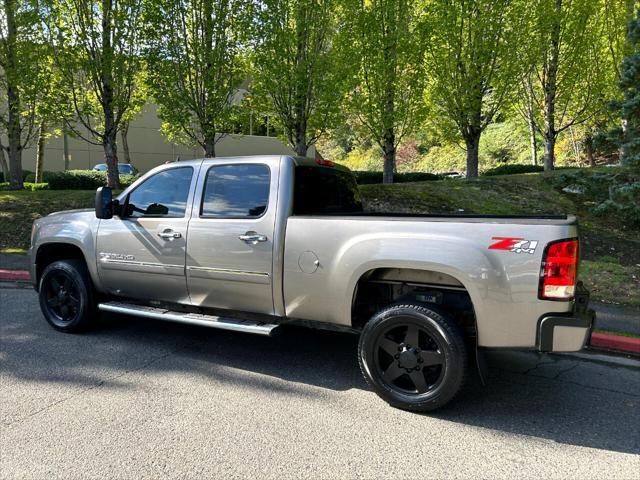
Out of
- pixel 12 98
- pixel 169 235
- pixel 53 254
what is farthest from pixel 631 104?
pixel 12 98

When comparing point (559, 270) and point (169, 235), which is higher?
point (169, 235)

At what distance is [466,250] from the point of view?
3.24 metres

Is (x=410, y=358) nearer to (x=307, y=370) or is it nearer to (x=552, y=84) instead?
(x=307, y=370)

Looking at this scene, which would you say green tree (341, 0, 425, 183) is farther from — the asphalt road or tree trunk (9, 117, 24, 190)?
tree trunk (9, 117, 24, 190)

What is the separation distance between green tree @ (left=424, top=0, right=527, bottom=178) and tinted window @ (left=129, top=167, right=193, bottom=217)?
1107cm

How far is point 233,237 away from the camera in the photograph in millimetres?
4105

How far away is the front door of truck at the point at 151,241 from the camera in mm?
4438

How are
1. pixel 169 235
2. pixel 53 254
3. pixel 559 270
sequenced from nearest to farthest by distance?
pixel 559 270 → pixel 169 235 → pixel 53 254

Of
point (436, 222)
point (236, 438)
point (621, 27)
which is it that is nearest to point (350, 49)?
point (621, 27)

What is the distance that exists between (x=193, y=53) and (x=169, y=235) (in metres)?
8.98

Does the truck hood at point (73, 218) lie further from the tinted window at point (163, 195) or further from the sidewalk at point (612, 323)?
the sidewalk at point (612, 323)

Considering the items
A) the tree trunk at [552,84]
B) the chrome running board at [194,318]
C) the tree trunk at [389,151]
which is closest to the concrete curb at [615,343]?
the chrome running board at [194,318]

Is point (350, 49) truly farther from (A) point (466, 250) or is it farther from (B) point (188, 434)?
(B) point (188, 434)

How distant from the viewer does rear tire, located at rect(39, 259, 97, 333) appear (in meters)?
5.02
